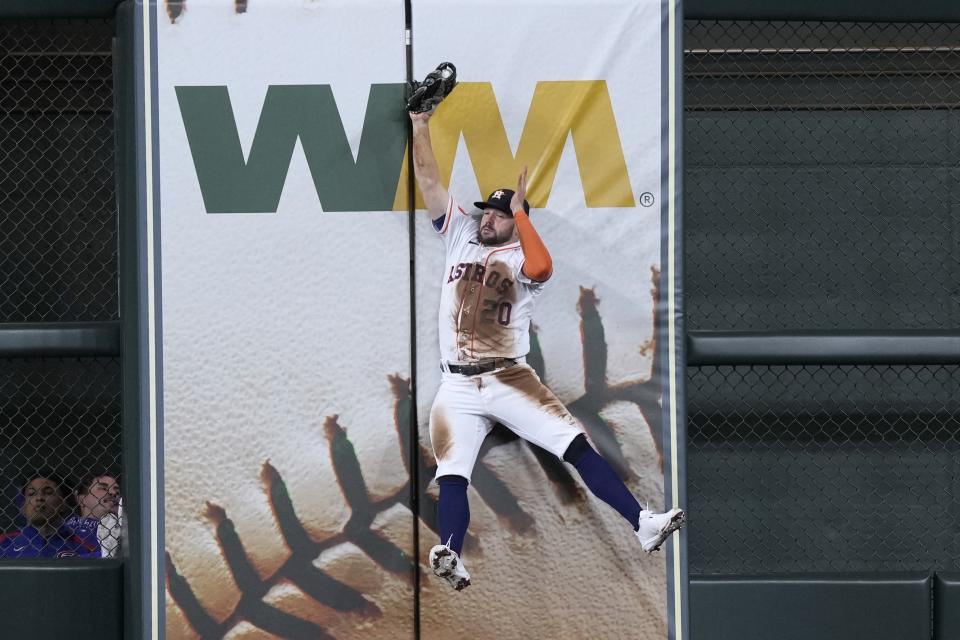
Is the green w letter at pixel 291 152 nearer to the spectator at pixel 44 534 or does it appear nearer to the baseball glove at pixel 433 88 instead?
the baseball glove at pixel 433 88

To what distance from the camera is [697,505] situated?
3982 mm

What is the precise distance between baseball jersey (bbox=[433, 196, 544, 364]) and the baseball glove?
32 cm

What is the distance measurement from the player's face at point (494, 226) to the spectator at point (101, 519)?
1.68 meters

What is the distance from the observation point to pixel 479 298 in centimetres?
310

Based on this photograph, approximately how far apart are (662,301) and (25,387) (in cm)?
270

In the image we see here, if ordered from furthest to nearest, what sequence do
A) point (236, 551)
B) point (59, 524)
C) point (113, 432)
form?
point (113, 432) < point (59, 524) < point (236, 551)

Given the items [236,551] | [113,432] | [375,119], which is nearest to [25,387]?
[113,432]

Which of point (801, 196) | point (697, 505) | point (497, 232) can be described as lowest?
point (697, 505)

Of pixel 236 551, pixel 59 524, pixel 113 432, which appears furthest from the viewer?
pixel 113 432

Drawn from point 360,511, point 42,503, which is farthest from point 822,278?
point 42,503

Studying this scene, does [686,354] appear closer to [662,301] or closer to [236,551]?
[662,301]

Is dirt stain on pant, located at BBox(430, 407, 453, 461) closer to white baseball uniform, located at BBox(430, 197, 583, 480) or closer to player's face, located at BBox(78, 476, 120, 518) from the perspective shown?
white baseball uniform, located at BBox(430, 197, 583, 480)

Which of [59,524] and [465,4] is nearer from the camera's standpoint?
[465,4]

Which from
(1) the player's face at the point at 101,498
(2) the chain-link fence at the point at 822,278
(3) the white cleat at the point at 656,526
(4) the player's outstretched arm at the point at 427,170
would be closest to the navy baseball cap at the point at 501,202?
(4) the player's outstretched arm at the point at 427,170
